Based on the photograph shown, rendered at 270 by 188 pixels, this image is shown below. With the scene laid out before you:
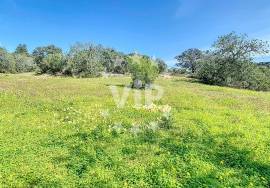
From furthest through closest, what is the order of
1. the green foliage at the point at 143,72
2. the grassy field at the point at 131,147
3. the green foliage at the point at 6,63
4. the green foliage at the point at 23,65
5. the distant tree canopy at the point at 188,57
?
the distant tree canopy at the point at 188,57, the green foliage at the point at 23,65, the green foliage at the point at 6,63, the green foliage at the point at 143,72, the grassy field at the point at 131,147

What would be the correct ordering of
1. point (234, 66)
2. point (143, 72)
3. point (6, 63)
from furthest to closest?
point (6, 63) < point (234, 66) < point (143, 72)

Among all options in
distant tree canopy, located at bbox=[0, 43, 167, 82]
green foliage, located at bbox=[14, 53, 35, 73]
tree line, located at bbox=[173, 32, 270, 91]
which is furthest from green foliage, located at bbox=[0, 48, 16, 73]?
tree line, located at bbox=[173, 32, 270, 91]

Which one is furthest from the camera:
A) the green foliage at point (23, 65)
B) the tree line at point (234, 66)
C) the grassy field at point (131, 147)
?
the green foliage at point (23, 65)

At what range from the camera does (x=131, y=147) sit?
1411 cm

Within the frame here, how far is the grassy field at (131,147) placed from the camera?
447 inches

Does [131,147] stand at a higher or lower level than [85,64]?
lower

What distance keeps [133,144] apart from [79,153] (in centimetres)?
231

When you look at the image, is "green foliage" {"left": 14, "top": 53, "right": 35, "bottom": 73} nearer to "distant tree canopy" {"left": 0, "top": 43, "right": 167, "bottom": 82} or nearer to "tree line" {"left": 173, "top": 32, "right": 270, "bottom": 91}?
"distant tree canopy" {"left": 0, "top": 43, "right": 167, "bottom": 82}

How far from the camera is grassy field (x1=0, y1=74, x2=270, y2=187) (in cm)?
1135

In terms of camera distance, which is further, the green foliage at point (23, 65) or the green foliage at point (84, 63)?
the green foliage at point (23, 65)

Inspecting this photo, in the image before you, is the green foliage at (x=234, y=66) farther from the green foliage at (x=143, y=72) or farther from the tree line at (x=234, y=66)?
the green foliage at (x=143, y=72)

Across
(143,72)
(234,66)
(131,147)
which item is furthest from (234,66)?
(131,147)

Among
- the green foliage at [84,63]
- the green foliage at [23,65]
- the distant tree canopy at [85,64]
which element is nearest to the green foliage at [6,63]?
the distant tree canopy at [85,64]

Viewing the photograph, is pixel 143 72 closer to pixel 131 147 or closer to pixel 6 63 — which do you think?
pixel 131 147
